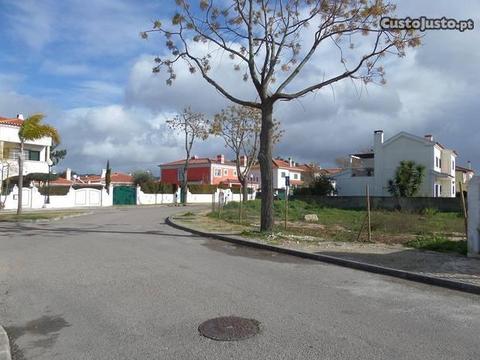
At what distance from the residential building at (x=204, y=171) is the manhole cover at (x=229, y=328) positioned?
83154 millimetres

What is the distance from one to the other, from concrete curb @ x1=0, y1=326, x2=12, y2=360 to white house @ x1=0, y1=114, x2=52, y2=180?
129ft

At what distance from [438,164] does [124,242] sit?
5081 cm

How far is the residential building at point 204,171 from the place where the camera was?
9252 centimetres

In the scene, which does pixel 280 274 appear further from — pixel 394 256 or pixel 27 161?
pixel 27 161

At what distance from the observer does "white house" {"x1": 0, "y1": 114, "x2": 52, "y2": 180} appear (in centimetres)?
4499

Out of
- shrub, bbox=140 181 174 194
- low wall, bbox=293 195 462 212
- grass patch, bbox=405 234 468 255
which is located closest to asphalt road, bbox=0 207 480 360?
grass patch, bbox=405 234 468 255

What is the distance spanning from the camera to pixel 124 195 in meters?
55.4

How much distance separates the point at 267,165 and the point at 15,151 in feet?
126

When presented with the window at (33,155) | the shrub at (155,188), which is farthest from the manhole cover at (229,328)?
the shrub at (155,188)

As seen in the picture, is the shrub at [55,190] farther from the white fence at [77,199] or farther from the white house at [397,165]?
the white house at [397,165]

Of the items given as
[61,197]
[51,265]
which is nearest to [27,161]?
[61,197]

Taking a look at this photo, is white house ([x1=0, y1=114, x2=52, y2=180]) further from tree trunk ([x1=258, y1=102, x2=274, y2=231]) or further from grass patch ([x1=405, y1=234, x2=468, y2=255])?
grass patch ([x1=405, y1=234, x2=468, y2=255])

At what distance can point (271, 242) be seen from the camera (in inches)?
624

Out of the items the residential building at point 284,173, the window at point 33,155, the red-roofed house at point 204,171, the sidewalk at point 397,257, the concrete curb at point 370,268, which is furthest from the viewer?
the residential building at point 284,173
